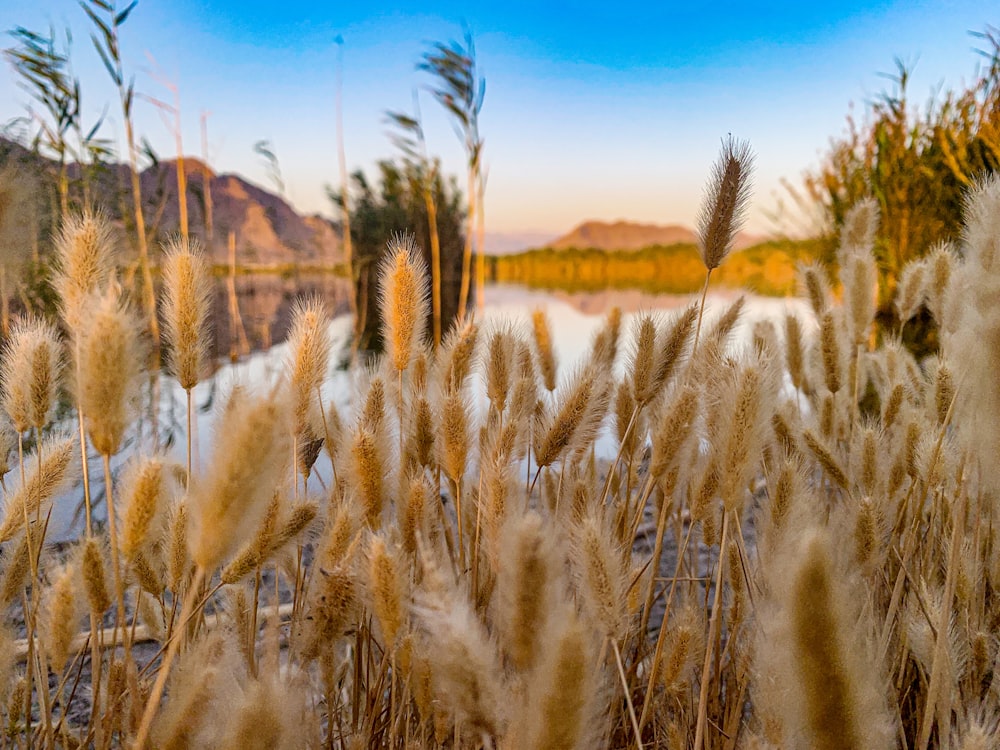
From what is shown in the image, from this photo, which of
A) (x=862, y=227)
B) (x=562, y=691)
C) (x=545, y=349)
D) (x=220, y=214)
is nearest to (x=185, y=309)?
(x=562, y=691)

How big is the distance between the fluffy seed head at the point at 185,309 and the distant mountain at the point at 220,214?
5.15ft

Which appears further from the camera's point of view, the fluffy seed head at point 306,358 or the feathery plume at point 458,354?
the feathery plume at point 458,354

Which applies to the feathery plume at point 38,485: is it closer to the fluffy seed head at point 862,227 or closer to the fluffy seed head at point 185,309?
the fluffy seed head at point 185,309

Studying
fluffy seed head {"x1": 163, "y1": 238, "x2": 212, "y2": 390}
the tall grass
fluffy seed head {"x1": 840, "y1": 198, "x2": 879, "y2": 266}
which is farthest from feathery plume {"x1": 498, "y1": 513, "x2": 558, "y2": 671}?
fluffy seed head {"x1": 840, "y1": 198, "x2": 879, "y2": 266}

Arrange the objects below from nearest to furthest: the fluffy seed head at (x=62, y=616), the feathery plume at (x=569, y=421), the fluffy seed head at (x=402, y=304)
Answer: the fluffy seed head at (x=62, y=616), the feathery plume at (x=569, y=421), the fluffy seed head at (x=402, y=304)

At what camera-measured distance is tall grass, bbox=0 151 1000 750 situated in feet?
1.83

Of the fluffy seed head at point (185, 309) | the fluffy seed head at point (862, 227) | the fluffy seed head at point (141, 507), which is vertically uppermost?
the fluffy seed head at point (862, 227)

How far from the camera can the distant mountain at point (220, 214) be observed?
4320 mm

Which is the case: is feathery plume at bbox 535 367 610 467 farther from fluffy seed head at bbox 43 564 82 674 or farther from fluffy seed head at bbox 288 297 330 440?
fluffy seed head at bbox 43 564 82 674

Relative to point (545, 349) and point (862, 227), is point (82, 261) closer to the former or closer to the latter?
point (545, 349)

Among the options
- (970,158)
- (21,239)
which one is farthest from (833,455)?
(970,158)

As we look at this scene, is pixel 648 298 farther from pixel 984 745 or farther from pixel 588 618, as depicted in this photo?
pixel 984 745

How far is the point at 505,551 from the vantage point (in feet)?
1.92

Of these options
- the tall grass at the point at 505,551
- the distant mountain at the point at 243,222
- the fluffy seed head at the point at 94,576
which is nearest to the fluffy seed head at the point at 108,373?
the tall grass at the point at 505,551
